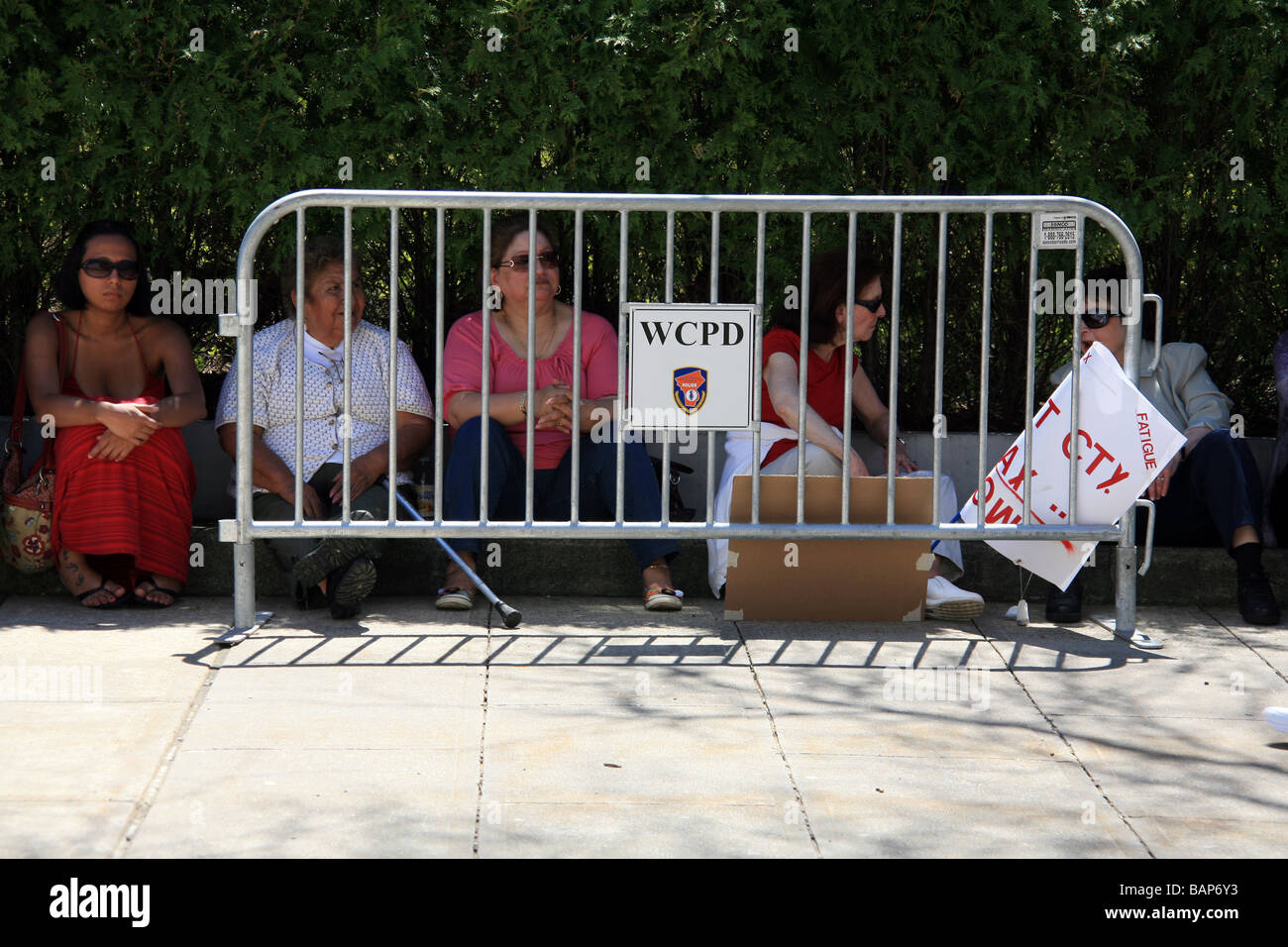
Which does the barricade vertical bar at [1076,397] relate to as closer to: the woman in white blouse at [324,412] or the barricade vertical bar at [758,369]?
the barricade vertical bar at [758,369]

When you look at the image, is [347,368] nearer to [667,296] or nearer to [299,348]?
[299,348]

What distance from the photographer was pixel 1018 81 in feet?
21.2

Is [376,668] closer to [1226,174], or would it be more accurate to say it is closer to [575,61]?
[575,61]

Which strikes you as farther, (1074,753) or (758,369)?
(758,369)

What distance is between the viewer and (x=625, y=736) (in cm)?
446

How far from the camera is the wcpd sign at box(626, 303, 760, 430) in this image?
5492 mm

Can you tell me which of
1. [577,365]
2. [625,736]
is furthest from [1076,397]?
[625,736]

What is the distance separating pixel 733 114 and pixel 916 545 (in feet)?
6.25

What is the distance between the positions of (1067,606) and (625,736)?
7.22 feet

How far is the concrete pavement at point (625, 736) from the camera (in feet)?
12.2

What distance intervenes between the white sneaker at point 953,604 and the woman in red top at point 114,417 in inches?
109

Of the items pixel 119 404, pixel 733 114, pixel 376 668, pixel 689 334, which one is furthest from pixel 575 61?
pixel 376 668

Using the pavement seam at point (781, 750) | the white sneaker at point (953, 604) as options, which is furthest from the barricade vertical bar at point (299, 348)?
the white sneaker at point (953, 604)

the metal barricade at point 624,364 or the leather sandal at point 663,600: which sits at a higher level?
the metal barricade at point 624,364
